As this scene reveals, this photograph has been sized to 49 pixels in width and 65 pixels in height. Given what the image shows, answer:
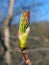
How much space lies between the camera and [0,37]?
8750 mm

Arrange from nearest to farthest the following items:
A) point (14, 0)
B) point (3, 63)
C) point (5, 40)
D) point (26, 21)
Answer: point (26, 21) < point (3, 63) < point (14, 0) < point (5, 40)

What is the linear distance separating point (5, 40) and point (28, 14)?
8.18 meters

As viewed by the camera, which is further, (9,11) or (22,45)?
(9,11)

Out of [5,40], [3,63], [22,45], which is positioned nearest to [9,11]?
[5,40]

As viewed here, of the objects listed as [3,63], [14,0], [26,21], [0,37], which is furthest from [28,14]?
[0,37]

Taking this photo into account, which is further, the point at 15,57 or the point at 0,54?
the point at 15,57

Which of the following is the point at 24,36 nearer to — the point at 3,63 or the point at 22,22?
the point at 22,22

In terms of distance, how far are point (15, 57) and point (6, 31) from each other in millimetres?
1139

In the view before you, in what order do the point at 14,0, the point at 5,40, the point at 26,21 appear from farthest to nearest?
the point at 5,40, the point at 14,0, the point at 26,21

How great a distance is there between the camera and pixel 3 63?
24.1ft

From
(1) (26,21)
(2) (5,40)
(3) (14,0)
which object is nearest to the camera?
(1) (26,21)

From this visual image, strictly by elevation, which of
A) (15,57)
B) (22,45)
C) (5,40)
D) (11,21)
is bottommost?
(15,57)

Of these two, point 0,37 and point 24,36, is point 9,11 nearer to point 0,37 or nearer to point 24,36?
point 0,37

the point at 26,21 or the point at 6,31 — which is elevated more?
the point at 26,21
